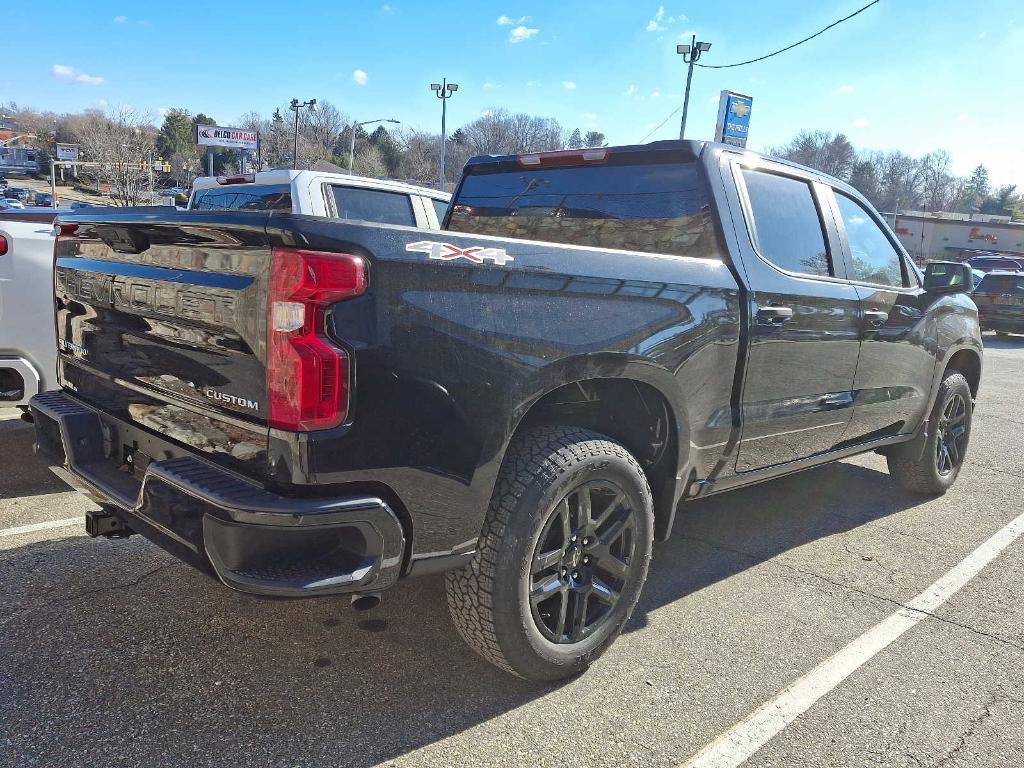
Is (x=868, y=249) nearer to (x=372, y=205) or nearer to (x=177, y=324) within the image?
(x=177, y=324)

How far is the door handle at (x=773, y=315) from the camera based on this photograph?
3326mm

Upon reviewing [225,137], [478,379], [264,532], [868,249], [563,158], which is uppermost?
[225,137]

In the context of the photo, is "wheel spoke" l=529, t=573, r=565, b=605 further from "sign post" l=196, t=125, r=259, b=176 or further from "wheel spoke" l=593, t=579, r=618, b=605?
"sign post" l=196, t=125, r=259, b=176

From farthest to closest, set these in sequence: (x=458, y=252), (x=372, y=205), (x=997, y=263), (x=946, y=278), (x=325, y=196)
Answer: (x=997, y=263)
(x=372, y=205)
(x=325, y=196)
(x=946, y=278)
(x=458, y=252)

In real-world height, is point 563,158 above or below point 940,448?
above

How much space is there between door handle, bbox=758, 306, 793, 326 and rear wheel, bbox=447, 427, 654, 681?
96 cm

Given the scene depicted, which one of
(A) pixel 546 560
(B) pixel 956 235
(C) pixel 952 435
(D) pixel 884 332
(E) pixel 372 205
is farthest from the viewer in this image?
(B) pixel 956 235

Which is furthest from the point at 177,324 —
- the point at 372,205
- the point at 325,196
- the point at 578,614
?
the point at 372,205

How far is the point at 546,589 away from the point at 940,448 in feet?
12.4

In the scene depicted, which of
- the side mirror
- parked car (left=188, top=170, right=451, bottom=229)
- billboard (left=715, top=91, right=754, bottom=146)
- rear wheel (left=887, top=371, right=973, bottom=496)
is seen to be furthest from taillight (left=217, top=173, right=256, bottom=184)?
billboard (left=715, top=91, right=754, bottom=146)

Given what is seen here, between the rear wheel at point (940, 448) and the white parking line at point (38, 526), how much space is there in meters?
4.93

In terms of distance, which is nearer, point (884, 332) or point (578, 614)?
point (578, 614)

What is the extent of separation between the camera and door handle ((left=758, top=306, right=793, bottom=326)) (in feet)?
10.9

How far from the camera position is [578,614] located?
2812 millimetres
